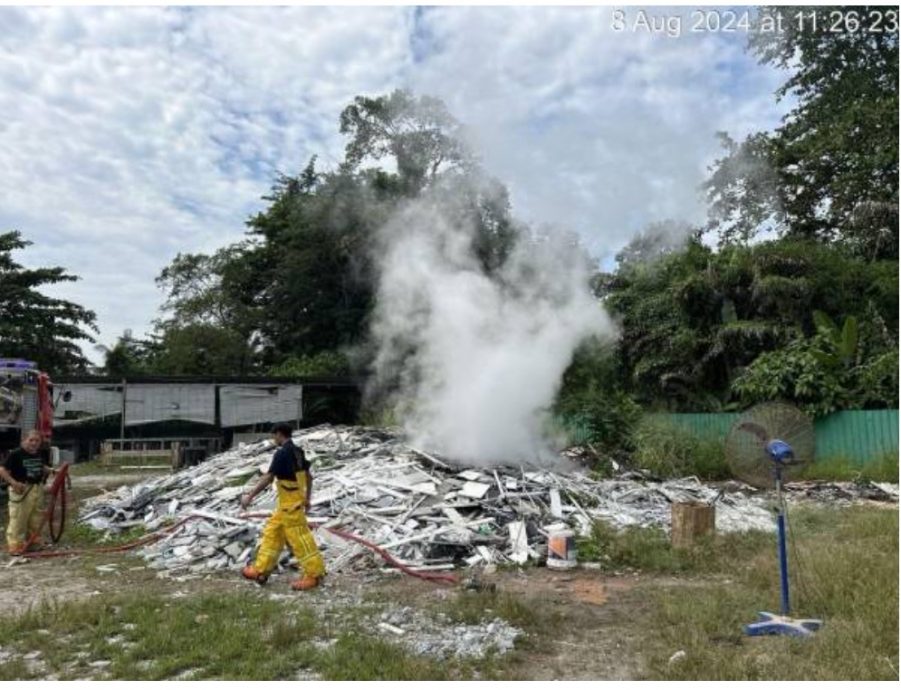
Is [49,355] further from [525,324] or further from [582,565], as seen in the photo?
[582,565]

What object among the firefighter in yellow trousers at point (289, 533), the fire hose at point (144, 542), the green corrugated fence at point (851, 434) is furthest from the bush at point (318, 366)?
the firefighter in yellow trousers at point (289, 533)

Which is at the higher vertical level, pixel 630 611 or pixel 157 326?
pixel 157 326

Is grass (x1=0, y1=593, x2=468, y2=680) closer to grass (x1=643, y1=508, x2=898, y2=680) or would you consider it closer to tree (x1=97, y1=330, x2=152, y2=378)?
grass (x1=643, y1=508, x2=898, y2=680)

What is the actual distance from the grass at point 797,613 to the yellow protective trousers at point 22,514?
7.43 m

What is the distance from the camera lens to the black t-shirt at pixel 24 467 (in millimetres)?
8953

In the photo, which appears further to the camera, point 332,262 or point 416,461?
point 332,262

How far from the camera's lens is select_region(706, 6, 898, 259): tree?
19141 millimetres

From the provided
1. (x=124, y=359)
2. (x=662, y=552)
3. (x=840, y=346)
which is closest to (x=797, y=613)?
(x=662, y=552)

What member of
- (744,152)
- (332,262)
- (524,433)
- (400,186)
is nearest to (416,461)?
(524,433)

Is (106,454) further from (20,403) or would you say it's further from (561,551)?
(561,551)

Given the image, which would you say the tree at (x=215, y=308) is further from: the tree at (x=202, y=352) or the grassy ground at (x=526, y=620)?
the grassy ground at (x=526, y=620)

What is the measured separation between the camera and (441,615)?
19.3ft

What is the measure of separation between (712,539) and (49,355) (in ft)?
88.0

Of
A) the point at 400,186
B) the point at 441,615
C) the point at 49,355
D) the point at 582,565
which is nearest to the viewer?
the point at 441,615
